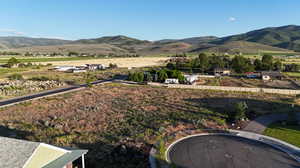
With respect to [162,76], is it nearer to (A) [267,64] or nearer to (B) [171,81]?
(B) [171,81]

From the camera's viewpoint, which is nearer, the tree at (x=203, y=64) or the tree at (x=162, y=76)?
the tree at (x=162, y=76)

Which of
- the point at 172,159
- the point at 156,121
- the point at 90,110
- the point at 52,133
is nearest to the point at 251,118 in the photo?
the point at 156,121

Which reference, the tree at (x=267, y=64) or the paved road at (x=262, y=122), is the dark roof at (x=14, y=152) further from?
the tree at (x=267, y=64)

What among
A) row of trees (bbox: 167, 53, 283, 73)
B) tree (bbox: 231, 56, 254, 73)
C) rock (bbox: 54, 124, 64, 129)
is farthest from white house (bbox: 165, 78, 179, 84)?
rock (bbox: 54, 124, 64, 129)

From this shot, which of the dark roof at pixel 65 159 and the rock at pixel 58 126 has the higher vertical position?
the dark roof at pixel 65 159

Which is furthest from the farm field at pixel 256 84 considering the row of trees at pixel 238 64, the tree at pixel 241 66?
the row of trees at pixel 238 64

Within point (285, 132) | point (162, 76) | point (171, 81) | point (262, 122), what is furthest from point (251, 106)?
point (162, 76)

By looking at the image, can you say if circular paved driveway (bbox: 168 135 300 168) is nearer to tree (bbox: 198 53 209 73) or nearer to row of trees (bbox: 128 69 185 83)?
row of trees (bbox: 128 69 185 83)
